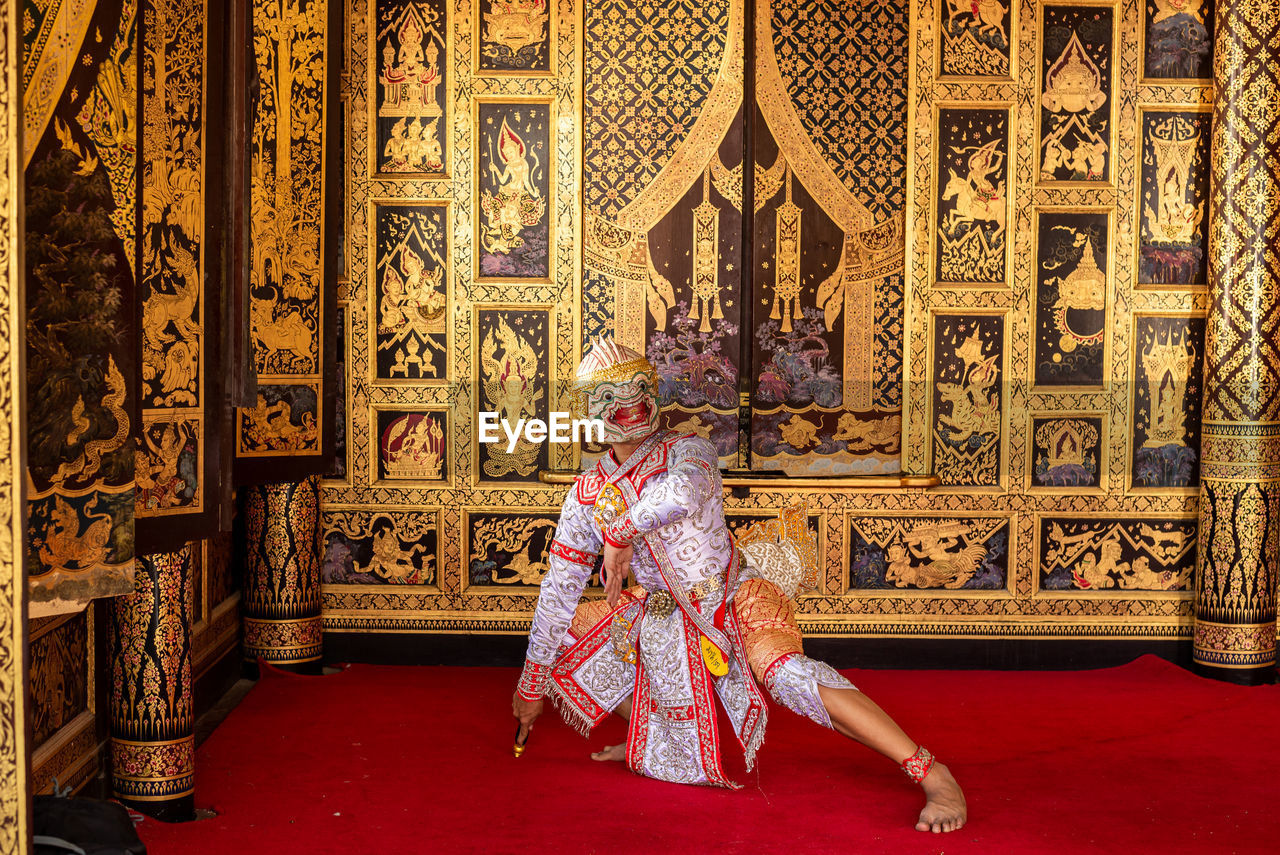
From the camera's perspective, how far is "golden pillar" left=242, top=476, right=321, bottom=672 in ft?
15.5

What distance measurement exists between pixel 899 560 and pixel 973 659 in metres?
0.57

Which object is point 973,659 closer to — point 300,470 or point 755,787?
point 755,787

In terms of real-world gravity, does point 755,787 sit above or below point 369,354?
below

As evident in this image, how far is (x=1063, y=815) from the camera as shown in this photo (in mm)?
3340

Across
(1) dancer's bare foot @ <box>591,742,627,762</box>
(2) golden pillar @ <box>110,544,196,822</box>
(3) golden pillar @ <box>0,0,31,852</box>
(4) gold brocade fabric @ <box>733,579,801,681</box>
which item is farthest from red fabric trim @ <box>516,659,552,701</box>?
(3) golden pillar @ <box>0,0,31,852</box>

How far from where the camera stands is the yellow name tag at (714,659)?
3.48 metres

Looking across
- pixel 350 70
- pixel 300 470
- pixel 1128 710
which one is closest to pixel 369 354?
pixel 300 470

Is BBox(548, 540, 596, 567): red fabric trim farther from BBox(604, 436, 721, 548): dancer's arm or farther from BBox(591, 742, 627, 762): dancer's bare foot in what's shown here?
BBox(591, 742, 627, 762): dancer's bare foot

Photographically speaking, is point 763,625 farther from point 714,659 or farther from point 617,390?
point 617,390

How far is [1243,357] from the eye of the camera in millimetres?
4863

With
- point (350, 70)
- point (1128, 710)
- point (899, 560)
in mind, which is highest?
point (350, 70)

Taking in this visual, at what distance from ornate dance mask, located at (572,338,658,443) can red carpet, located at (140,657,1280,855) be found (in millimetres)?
1152

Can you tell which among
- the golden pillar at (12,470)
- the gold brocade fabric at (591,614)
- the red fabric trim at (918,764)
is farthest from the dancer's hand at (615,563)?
the golden pillar at (12,470)

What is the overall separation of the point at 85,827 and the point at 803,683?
1900 mm
